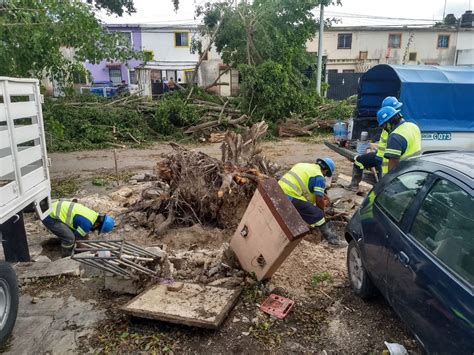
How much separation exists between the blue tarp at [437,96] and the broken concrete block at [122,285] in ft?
21.1

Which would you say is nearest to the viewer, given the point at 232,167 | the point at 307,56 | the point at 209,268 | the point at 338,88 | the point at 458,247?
the point at 458,247

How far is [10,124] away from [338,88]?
26570 millimetres

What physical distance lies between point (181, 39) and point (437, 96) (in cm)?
2977

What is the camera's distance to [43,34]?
7492 mm

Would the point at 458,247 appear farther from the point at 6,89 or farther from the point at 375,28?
the point at 375,28

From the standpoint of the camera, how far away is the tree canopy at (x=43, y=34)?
7262 mm

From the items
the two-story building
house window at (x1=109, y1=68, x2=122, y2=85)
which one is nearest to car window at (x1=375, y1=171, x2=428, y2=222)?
the two-story building

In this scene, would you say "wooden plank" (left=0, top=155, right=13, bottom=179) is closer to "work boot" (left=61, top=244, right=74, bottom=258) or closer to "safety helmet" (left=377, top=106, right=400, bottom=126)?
"work boot" (left=61, top=244, right=74, bottom=258)

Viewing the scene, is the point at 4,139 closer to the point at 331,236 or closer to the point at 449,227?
the point at 449,227

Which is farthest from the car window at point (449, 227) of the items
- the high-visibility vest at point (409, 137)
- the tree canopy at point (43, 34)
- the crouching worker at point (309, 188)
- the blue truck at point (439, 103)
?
the tree canopy at point (43, 34)

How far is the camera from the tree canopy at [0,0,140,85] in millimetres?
7262

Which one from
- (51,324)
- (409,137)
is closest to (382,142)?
(409,137)

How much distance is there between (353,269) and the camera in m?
4.25

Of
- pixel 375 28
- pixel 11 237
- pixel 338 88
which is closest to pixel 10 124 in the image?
pixel 11 237
